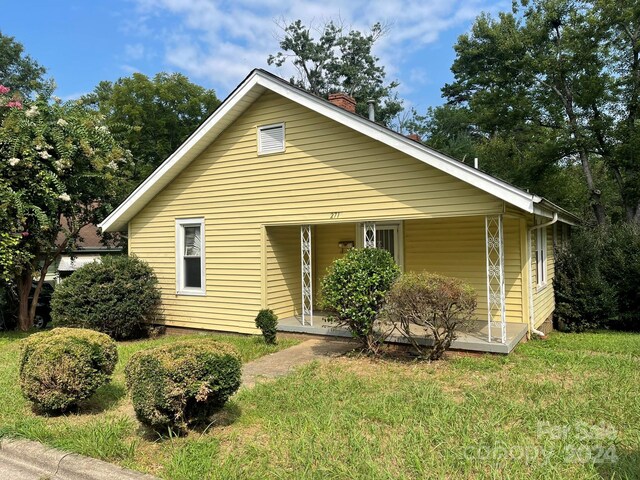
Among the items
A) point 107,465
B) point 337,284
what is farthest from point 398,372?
point 107,465

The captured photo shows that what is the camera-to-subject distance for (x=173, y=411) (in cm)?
418

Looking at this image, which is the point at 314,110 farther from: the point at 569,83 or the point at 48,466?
the point at 569,83

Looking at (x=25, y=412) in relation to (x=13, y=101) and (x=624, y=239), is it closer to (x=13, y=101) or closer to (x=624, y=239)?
(x=13, y=101)

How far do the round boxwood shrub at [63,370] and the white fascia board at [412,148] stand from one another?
18.5 ft

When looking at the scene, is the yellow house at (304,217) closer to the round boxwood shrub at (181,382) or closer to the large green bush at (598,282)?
the large green bush at (598,282)

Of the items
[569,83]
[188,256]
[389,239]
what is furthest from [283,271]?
[569,83]

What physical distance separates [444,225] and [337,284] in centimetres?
376

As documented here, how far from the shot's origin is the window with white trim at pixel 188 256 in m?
11.0

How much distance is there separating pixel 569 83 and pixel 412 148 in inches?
544

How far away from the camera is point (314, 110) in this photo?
895cm

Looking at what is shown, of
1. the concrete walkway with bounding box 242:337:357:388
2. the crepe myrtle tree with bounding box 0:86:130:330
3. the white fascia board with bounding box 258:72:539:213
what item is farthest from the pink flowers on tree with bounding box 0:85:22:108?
the concrete walkway with bounding box 242:337:357:388

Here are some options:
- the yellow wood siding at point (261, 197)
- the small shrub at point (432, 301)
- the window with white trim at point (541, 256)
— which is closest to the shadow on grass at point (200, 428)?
the small shrub at point (432, 301)

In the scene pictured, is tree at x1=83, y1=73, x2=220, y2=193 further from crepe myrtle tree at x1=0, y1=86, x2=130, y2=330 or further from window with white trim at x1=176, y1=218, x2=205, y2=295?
window with white trim at x1=176, y1=218, x2=205, y2=295

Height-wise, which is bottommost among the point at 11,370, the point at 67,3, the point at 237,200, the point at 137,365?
the point at 11,370
